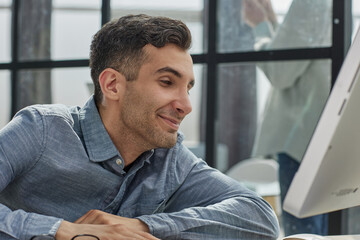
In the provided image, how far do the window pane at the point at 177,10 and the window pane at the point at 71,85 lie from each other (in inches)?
16.5

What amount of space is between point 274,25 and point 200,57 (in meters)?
0.43

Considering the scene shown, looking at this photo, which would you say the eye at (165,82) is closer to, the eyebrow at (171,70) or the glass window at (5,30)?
the eyebrow at (171,70)

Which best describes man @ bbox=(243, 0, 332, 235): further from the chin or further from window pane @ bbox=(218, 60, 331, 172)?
the chin

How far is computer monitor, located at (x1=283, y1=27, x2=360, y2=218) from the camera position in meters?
0.87

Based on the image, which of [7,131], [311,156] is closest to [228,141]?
[7,131]

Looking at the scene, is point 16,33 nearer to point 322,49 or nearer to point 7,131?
point 322,49

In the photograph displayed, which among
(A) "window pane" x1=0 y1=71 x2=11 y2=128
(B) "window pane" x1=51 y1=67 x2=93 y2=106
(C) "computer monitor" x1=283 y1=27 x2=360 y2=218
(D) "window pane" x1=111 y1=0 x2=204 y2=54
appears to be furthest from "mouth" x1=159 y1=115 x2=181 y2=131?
(A) "window pane" x1=0 y1=71 x2=11 y2=128

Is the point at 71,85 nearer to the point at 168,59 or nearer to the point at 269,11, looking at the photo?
the point at 269,11

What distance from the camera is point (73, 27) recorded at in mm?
3498

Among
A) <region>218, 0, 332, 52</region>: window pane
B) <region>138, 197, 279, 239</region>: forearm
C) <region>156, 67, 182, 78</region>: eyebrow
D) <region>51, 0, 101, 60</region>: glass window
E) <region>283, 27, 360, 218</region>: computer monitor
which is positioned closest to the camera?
<region>283, 27, 360, 218</region>: computer monitor

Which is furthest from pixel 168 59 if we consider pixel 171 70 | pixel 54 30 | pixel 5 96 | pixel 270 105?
pixel 5 96

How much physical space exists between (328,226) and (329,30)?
90 centimetres

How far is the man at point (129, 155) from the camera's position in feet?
4.53

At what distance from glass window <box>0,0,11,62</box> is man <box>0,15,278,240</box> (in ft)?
7.20
